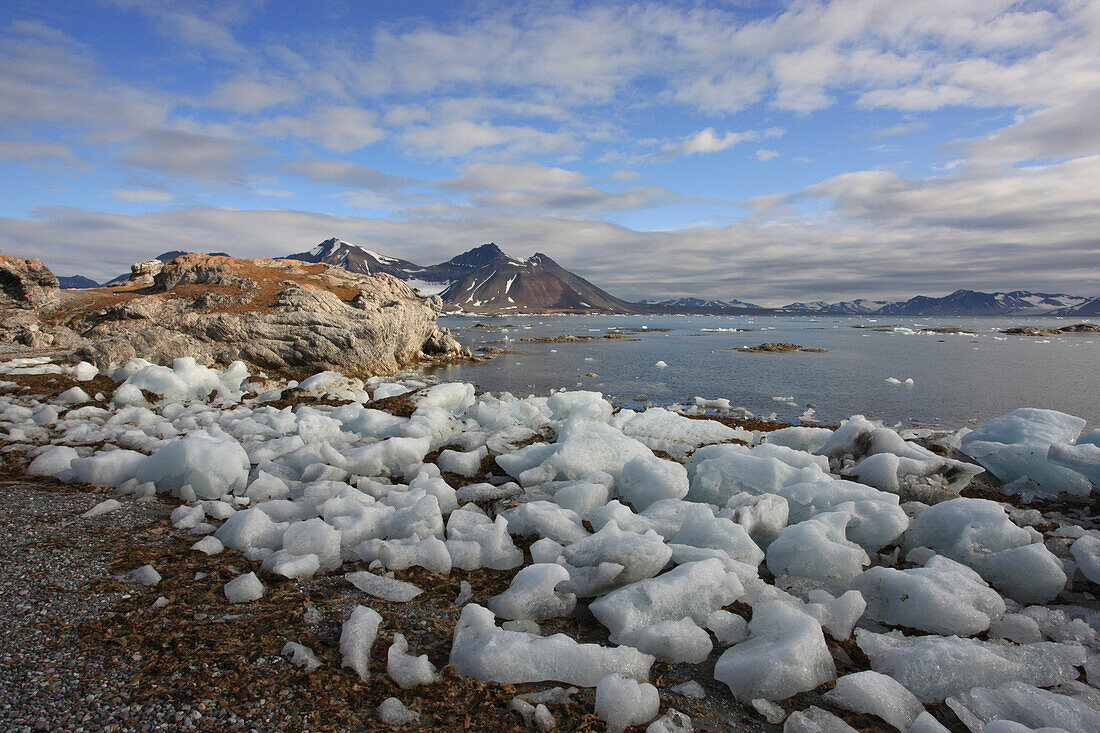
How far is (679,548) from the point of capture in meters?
4.09

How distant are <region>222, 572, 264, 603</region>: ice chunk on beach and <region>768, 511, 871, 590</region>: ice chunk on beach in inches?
152

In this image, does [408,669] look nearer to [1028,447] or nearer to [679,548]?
[679,548]

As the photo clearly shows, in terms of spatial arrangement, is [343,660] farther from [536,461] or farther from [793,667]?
[536,461]

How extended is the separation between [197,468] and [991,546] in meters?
7.45

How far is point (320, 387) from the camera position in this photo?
11633mm

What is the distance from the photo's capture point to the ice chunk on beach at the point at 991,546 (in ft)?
12.8

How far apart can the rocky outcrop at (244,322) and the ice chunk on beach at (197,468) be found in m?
12.3

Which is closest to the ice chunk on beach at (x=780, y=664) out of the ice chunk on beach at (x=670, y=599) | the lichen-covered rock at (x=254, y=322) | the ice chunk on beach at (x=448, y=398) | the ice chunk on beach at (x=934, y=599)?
the ice chunk on beach at (x=670, y=599)

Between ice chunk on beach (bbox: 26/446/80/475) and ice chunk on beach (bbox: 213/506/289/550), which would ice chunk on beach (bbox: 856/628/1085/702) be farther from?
ice chunk on beach (bbox: 26/446/80/475)

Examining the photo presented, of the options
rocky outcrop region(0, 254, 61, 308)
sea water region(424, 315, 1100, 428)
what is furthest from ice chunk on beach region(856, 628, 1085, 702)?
rocky outcrop region(0, 254, 61, 308)

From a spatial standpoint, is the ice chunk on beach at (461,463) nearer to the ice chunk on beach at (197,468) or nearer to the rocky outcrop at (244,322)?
the ice chunk on beach at (197,468)

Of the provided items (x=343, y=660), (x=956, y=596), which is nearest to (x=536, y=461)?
(x=343, y=660)

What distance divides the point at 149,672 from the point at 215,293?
19.6 meters

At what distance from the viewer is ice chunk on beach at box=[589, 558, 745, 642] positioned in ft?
10.9
